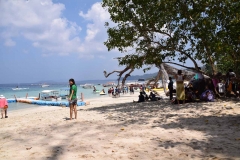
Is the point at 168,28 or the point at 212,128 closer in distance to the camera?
the point at 212,128

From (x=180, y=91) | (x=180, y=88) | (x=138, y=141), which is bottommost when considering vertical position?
(x=138, y=141)

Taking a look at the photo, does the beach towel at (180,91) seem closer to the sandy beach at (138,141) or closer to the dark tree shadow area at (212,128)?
the dark tree shadow area at (212,128)

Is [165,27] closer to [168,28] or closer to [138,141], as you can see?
[168,28]

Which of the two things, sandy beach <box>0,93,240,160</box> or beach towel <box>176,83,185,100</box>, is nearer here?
sandy beach <box>0,93,240,160</box>

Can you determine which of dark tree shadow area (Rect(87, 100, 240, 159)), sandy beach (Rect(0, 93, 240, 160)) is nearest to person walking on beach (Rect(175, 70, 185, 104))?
dark tree shadow area (Rect(87, 100, 240, 159))

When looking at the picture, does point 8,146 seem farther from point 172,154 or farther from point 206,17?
point 206,17

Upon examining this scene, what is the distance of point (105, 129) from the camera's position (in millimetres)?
6449

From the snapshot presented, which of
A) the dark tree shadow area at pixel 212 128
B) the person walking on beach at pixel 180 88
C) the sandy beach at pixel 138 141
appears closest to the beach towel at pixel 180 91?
the person walking on beach at pixel 180 88

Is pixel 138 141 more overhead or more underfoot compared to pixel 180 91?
more underfoot

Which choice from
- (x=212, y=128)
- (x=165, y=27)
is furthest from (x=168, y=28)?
(x=212, y=128)

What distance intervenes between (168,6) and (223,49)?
314 centimetres

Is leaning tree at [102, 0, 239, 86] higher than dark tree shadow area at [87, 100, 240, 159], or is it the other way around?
leaning tree at [102, 0, 239, 86]

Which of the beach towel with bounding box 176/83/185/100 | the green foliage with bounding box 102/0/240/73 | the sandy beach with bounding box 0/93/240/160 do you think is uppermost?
the green foliage with bounding box 102/0/240/73

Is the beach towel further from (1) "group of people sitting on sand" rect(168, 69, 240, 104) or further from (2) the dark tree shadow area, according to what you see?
(2) the dark tree shadow area
